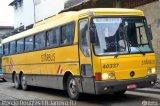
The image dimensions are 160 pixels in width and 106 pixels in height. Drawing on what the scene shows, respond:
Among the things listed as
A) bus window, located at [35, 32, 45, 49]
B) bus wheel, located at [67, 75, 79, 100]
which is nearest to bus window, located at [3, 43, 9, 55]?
bus window, located at [35, 32, 45, 49]

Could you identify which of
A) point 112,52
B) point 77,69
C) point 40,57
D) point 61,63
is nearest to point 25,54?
point 40,57

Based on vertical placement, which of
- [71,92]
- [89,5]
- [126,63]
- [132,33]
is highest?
[89,5]

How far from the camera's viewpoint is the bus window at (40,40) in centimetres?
1797

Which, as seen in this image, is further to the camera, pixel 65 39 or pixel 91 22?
pixel 65 39

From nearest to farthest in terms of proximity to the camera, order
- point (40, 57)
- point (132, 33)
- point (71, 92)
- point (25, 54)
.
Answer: point (132, 33), point (71, 92), point (40, 57), point (25, 54)

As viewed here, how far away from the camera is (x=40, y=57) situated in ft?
59.7

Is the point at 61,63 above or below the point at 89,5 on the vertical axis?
below

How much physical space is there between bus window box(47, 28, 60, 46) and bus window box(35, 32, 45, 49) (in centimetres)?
67

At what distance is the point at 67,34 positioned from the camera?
1538 cm

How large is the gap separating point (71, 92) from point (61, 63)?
129cm

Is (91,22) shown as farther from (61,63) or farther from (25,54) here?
(25,54)

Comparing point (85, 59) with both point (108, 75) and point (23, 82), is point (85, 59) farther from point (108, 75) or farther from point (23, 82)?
point (23, 82)

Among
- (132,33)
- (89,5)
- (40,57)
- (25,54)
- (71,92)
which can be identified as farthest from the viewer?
(89,5)

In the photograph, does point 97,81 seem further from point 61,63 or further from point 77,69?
point 61,63
